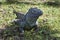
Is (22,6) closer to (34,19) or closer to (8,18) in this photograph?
(8,18)

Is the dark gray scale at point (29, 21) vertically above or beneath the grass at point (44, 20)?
above

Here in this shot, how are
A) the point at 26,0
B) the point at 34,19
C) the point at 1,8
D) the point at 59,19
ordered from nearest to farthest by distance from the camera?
the point at 34,19 → the point at 59,19 → the point at 1,8 → the point at 26,0

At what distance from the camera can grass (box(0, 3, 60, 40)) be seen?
4.82 meters

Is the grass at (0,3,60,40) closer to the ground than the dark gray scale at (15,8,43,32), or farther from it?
closer to the ground

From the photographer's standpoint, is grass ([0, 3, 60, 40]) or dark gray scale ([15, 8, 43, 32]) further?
grass ([0, 3, 60, 40])

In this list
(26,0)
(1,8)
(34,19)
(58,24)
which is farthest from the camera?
(26,0)

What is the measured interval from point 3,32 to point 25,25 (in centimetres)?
48

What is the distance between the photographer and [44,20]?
5.77 meters

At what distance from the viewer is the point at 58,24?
5508 millimetres

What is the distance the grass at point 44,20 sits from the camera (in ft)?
15.8

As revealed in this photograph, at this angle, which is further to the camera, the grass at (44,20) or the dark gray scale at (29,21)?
the grass at (44,20)

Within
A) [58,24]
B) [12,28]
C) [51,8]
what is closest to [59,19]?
[58,24]

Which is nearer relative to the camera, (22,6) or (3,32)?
(3,32)

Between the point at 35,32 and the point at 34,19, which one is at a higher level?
the point at 34,19
